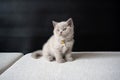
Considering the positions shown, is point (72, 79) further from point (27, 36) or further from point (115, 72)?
point (27, 36)

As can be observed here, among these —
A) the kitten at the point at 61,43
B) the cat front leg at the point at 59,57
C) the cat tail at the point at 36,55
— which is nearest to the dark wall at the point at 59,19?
the cat tail at the point at 36,55

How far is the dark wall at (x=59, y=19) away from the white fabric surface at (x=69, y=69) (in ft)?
0.86

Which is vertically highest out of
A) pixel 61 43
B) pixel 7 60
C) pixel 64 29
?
pixel 64 29

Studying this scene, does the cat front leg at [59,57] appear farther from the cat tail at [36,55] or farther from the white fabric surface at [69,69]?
the cat tail at [36,55]

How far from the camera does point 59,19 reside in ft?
6.31

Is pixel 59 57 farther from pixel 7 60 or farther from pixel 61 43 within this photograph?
pixel 7 60

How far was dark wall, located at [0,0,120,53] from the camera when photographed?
187cm

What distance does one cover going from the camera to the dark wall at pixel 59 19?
1.87 m

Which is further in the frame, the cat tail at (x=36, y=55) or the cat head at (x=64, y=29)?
the cat tail at (x=36, y=55)

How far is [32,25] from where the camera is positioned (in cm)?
196

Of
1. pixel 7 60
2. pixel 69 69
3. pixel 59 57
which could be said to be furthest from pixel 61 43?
pixel 7 60

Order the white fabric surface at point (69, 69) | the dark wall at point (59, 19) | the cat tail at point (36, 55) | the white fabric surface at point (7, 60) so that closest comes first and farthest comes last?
the white fabric surface at point (69, 69) → the white fabric surface at point (7, 60) → the cat tail at point (36, 55) → the dark wall at point (59, 19)

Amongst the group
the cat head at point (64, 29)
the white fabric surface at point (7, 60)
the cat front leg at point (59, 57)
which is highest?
the cat head at point (64, 29)

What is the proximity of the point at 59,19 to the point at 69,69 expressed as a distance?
701 millimetres
